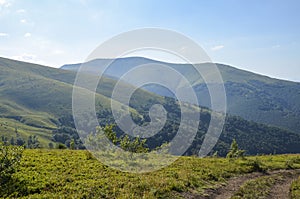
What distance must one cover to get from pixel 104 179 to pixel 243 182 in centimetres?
1229

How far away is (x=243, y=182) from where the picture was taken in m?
25.6

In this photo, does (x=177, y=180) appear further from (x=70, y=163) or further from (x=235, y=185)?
(x=70, y=163)

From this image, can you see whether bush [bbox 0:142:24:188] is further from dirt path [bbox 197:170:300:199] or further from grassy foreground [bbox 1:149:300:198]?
dirt path [bbox 197:170:300:199]

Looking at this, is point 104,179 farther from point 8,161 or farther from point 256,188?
point 256,188

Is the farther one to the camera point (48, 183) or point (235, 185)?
point (235, 185)

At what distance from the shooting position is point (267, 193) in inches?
874

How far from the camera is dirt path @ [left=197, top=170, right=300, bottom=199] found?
2134 centimetres

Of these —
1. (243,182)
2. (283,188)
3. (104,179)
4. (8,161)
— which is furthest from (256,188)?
(8,161)

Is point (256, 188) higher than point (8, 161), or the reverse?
point (8, 161)

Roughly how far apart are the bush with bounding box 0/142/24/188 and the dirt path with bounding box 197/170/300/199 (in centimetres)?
1337

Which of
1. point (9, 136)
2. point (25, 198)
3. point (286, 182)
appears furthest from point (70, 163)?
point (9, 136)

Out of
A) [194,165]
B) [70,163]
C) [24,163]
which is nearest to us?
[24,163]

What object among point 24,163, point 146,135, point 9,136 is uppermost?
point 146,135

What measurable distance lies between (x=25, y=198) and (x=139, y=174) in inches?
413
